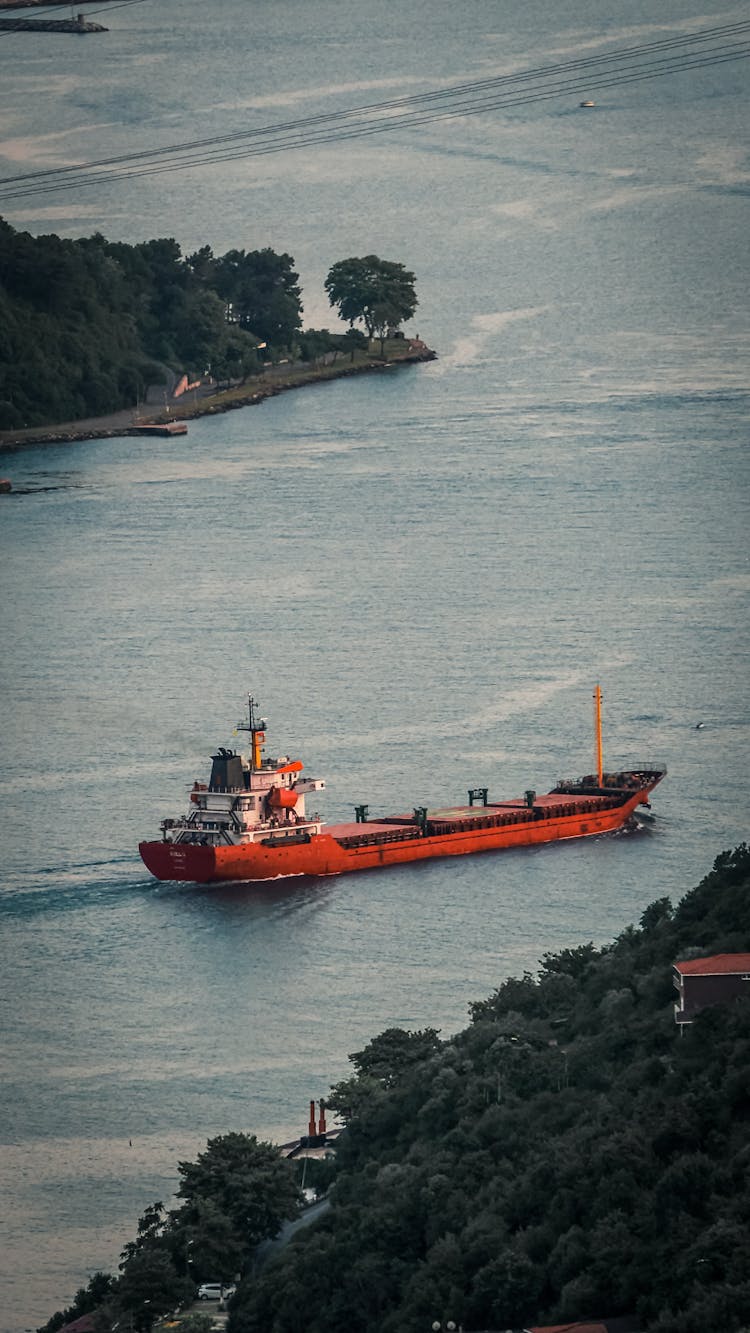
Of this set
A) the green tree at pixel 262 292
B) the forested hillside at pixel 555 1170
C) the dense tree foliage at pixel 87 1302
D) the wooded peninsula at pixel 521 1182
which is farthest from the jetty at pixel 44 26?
the dense tree foliage at pixel 87 1302

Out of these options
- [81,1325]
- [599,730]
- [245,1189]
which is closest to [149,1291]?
[81,1325]

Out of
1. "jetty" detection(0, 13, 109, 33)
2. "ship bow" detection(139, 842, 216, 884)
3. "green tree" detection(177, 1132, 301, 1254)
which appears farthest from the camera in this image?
"jetty" detection(0, 13, 109, 33)

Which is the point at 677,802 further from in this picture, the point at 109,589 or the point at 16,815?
the point at 109,589

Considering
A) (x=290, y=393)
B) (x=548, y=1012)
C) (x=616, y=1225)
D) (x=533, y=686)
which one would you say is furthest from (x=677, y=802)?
(x=290, y=393)

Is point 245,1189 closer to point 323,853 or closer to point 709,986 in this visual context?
point 709,986


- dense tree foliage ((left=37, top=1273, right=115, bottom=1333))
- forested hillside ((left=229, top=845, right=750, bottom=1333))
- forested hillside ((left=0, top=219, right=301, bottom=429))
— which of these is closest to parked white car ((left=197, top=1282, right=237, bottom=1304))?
Result: forested hillside ((left=229, top=845, right=750, bottom=1333))

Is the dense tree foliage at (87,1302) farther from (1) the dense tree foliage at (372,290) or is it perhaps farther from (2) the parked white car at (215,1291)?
(1) the dense tree foliage at (372,290)

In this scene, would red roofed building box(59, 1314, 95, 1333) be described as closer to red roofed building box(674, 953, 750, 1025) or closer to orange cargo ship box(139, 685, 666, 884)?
red roofed building box(674, 953, 750, 1025)

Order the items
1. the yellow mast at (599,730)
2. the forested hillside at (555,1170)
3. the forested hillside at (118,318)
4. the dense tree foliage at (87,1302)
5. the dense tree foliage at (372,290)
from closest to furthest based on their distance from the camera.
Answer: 1. the forested hillside at (555,1170)
2. the dense tree foliage at (87,1302)
3. the yellow mast at (599,730)
4. the forested hillside at (118,318)
5. the dense tree foliage at (372,290)

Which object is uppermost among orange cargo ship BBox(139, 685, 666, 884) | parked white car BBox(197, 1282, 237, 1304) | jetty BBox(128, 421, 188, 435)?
jetty BBox(128, 421, 188, 435)
